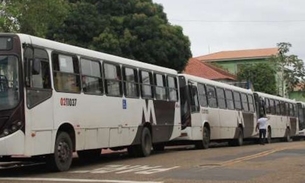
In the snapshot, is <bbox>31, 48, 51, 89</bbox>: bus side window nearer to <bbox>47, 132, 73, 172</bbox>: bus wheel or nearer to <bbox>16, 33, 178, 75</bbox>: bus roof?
<bbox>16, 33, 178, 75</bbox>: bus roof

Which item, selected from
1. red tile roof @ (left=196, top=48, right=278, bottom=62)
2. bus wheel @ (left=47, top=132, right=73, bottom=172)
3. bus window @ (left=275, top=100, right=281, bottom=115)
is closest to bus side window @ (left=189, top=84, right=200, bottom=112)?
bus wheel @ (left=47, top=132, right=73, bottom=172)

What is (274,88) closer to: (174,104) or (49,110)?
(174,104)

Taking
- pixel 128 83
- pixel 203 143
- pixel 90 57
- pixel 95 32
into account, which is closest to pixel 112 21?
pixel 95 32

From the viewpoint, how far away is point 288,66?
5619 cm

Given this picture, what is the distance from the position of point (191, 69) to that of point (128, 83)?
152 ft

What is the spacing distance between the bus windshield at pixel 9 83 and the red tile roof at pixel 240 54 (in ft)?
249

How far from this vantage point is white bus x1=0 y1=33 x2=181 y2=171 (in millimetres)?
11594

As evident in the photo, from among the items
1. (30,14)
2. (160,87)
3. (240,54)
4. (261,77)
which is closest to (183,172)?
(160,87)

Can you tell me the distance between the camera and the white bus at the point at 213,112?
21906 mm

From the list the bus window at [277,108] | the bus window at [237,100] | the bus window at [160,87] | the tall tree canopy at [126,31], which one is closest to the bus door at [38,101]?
the bus window at [160,87]

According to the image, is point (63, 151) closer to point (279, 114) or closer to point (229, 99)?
point (229, 99)

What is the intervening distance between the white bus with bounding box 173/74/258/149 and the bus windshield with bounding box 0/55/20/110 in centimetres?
1089

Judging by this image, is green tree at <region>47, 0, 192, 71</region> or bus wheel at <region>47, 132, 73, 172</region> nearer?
bus wheel at <region>47, 132, 73, 172</region>

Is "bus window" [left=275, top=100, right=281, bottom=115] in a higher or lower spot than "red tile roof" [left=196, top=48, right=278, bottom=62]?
lower
